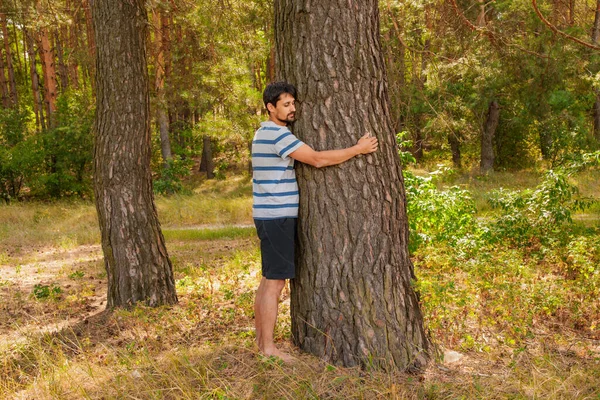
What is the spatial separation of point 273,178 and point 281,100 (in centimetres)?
53

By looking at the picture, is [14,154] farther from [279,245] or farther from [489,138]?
[279,245]

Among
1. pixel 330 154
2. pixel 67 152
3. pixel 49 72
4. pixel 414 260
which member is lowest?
pixel 414 260

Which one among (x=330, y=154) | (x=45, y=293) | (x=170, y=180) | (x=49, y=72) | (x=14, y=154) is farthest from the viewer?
(x=49, y=72)

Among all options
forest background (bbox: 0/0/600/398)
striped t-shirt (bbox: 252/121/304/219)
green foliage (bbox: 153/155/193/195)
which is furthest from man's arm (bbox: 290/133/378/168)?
green foliage (bbox: 153/155/193/195)

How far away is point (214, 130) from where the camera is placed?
59.5 feet

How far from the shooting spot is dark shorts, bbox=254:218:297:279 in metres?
3.87

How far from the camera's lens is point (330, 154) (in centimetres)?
370

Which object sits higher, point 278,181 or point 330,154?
point 330,154

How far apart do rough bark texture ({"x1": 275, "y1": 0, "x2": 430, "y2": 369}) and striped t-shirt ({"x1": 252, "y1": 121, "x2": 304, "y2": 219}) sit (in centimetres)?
10

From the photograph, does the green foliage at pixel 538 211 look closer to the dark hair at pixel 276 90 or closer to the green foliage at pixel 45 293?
the dark hair at pixel 276 90

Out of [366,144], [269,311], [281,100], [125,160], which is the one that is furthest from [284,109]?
[125,160]

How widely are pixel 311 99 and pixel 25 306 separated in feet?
16.3

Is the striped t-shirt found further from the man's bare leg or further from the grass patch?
the grass patch

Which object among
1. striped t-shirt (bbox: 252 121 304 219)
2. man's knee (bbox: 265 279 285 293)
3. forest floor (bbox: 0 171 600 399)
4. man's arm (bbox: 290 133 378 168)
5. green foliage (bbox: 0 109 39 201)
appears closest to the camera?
forest floor (bbox: 0 171 600 399)
